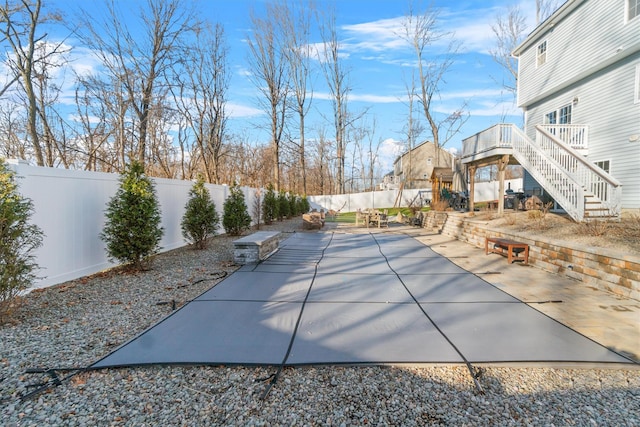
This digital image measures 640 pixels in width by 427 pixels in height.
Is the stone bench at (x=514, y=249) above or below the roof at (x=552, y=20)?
below

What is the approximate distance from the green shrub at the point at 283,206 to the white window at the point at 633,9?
14343 millimetres

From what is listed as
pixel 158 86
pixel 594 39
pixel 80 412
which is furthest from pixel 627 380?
pixel 158 86

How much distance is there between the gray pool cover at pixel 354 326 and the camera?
2.84m

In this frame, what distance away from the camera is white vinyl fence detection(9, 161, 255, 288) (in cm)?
462

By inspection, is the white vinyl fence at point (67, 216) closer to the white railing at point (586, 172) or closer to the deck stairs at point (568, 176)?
the deck stairs at point (568, 176)

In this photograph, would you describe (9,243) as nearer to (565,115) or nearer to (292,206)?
(565,115)

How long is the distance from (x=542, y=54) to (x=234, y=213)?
13090 millimetres

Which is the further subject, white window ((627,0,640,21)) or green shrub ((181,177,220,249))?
white window ((627,0,640,21))

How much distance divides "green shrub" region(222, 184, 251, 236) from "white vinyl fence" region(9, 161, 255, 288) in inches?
187

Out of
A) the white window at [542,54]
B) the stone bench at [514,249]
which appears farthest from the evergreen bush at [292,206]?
the stone bench at [514,249]

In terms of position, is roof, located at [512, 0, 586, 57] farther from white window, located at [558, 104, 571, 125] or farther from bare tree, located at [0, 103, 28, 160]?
bare tree, located at [0, 103, 28, 160]

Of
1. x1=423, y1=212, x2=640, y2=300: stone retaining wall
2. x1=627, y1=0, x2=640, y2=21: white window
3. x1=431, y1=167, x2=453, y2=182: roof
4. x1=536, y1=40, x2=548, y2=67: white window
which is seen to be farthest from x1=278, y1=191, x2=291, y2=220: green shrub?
x1=627, y1=0, x2=640, y2=21: white window

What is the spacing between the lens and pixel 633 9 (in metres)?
8.94

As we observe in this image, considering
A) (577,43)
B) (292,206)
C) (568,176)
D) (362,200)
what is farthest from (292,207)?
(577,43)
